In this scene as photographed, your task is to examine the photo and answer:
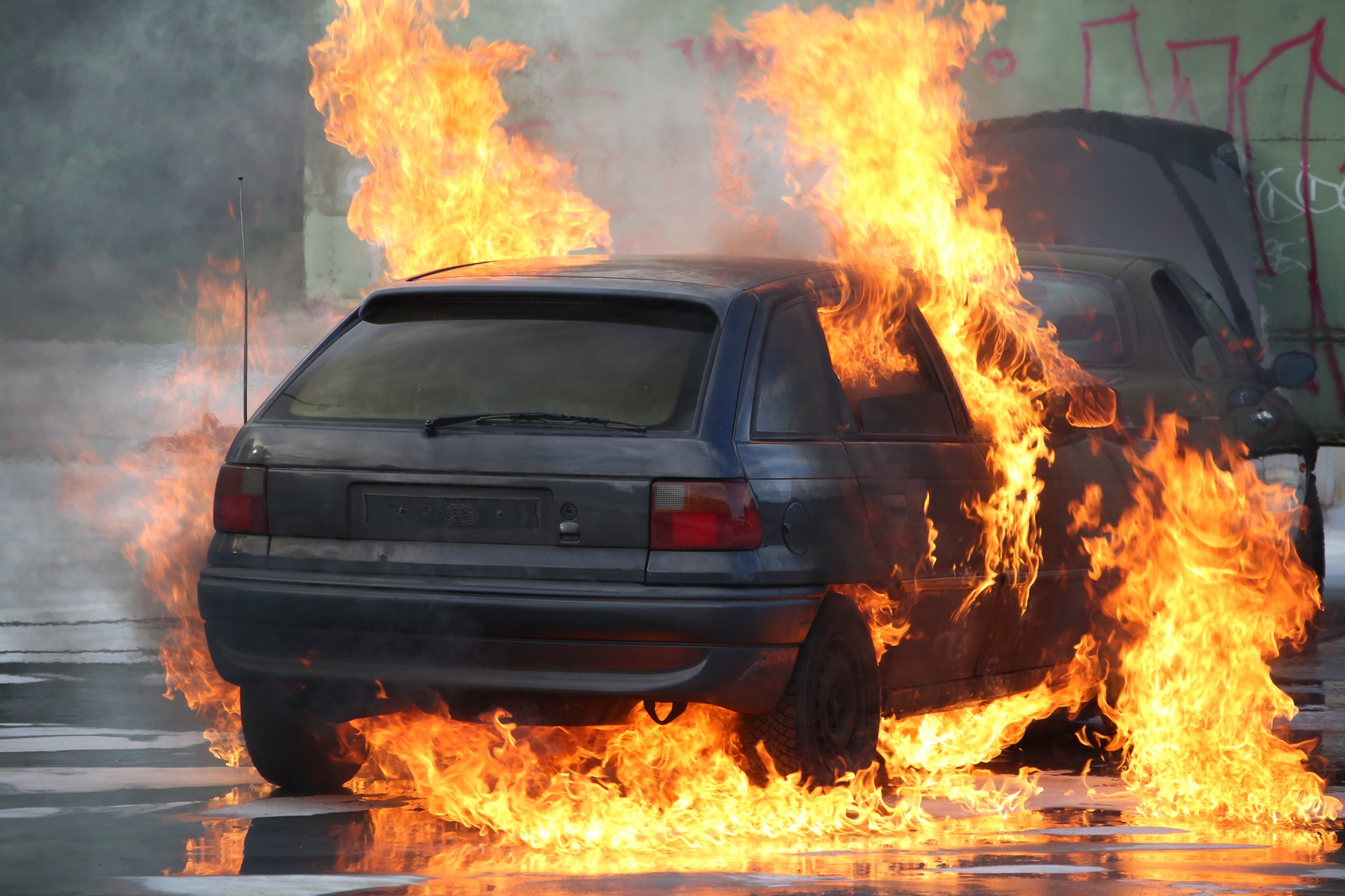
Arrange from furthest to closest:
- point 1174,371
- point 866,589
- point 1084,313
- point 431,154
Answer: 1. point 1084,313
2. point 1174,371
3. point 431,154
4. point 866,589

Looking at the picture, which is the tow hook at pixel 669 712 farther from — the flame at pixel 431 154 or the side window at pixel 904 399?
the flame at pixel 431 154

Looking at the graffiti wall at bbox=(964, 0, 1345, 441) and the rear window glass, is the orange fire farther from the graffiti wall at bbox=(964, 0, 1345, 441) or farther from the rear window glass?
the graffiti wall at bbox=(964, 0, 1345, 441)

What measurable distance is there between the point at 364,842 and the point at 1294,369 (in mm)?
5976

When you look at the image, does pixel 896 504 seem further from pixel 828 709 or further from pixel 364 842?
pixel 364 842

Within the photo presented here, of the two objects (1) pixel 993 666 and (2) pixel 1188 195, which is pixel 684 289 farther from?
(2) pixel 1188 195

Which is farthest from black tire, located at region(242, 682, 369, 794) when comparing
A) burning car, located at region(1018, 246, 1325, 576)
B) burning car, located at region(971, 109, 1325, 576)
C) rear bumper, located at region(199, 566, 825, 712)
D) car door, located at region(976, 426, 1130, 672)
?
burning car, located at region(971, 109, 1325, 576)

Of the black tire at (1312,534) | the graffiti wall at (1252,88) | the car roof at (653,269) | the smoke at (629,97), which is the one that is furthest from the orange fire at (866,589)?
the smoke at (629,97)

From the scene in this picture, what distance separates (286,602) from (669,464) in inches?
45.2

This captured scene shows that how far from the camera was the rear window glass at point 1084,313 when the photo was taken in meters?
9.87

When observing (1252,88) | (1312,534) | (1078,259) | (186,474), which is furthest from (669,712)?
(186,474)

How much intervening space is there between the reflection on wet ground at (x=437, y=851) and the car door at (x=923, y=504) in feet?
1.54

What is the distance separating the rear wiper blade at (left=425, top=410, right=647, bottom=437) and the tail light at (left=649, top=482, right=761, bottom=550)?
0.22 meters

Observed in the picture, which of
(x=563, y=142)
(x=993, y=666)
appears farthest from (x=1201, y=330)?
(x=563, y=142)

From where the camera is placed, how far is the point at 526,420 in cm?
605
